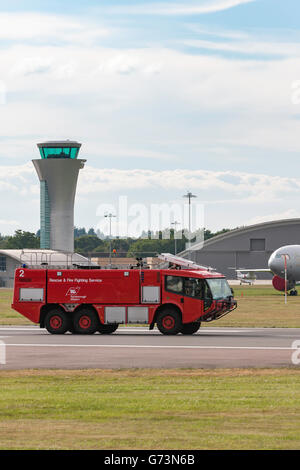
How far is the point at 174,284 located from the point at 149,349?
6644 millimetres

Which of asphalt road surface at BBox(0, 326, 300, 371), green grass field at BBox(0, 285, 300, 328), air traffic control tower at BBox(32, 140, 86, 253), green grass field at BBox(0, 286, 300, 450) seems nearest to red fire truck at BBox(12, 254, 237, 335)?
asphalt road surface at BBox(0, 326, 300, 371)

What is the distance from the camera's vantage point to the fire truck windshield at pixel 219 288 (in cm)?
3547

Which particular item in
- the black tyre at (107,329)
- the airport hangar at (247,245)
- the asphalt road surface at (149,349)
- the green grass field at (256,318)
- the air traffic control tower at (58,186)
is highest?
the air traffic control tower at (58,186)

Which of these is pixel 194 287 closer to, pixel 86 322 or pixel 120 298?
pixel 120 298

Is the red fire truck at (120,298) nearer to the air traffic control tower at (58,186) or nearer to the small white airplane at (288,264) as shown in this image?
the small white airplane at (288,264)

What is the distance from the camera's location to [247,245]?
168 metres

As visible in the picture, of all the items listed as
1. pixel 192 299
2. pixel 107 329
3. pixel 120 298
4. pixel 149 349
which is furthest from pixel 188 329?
pixel 149 349

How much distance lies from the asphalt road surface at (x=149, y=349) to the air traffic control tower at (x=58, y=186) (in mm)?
136997

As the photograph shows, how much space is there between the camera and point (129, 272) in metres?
36.3

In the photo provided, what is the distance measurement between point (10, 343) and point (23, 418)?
16566mm

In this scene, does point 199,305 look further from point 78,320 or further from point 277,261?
point 277,261

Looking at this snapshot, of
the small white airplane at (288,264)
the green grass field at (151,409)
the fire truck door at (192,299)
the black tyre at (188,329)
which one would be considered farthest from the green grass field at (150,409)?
the small white airplane at (288,264)

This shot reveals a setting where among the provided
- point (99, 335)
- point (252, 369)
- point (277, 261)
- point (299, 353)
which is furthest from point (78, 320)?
point (277, 261)

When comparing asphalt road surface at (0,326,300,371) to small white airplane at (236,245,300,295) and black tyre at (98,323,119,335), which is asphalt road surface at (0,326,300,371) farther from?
small white airplane at (236,245,300,295)
